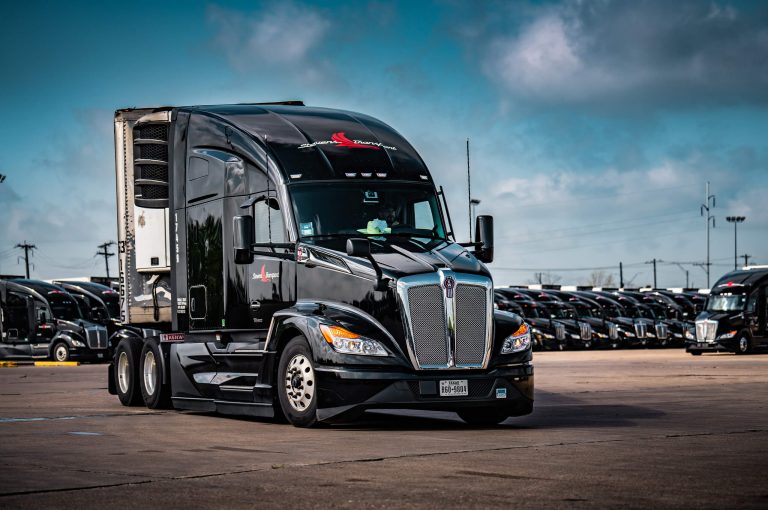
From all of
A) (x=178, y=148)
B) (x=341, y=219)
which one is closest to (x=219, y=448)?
(x=341, y=219)

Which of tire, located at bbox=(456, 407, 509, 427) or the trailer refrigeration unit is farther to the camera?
tire, located at bbox=(456, 407, 509, 427)

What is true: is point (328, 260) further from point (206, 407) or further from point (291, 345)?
point (206, 407)

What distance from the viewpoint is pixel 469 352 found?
13812 mm

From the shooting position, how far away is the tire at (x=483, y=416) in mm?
14494

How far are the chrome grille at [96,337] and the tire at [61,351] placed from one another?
2.81ft

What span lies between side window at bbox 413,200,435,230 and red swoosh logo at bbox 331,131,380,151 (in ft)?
3.02

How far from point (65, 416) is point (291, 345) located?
372 cm

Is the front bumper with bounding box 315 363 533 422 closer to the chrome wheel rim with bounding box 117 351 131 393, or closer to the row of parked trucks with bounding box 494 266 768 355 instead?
the chrome wheel rim with bounding box 117 351 131 393

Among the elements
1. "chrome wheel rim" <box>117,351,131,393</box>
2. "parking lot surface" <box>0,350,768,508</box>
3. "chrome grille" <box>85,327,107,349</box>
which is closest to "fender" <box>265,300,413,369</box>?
"parking lot surface" <box>0,350,768,508</box>

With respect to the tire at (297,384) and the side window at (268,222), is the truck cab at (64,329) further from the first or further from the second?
the tire at (297,384)

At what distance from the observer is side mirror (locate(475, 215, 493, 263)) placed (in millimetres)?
15375

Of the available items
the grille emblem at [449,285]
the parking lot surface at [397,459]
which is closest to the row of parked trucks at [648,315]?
the parking lot surface at [397,459]

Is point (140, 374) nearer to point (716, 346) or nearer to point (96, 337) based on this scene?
point (96, 337)

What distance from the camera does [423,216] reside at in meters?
Answer: 15.4
